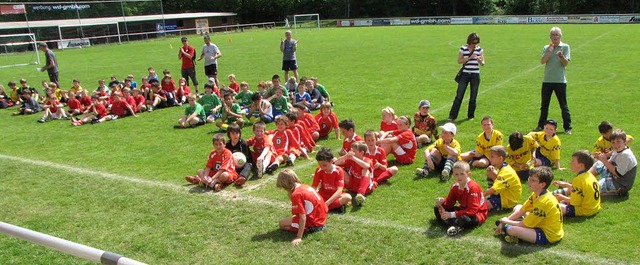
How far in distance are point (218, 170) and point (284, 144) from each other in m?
1.67

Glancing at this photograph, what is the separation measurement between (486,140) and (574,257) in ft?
11.2

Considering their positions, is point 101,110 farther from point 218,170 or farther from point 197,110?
point 218,170

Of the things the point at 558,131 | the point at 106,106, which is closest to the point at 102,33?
the point at 106,106

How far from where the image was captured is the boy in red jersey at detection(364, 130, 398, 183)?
8.33 m

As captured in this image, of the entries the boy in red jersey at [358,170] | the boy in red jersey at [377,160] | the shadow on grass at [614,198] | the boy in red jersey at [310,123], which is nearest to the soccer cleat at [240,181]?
the boy in red jersey at [358,170]

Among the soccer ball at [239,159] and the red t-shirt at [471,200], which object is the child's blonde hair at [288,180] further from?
the soccer ball at [239,159]

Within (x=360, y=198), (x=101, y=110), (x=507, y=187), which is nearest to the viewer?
(x=507, y=187)

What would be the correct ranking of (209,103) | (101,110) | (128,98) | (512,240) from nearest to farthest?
(512,240) → (209,103) → (101,110) → (128,98)

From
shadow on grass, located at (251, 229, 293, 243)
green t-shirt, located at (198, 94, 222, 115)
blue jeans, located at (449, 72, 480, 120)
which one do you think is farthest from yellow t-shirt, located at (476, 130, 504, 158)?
green t-shirt, located at (198, 94, 222, 115)

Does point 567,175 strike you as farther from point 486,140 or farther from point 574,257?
point 574,257

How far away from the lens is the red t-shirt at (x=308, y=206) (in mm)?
6305

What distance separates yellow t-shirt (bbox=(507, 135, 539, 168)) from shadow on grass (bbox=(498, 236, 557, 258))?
253 centimetres

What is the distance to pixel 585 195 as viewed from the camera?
644 centimetres

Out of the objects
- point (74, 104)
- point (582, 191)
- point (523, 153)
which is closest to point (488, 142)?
point (523, 153)
